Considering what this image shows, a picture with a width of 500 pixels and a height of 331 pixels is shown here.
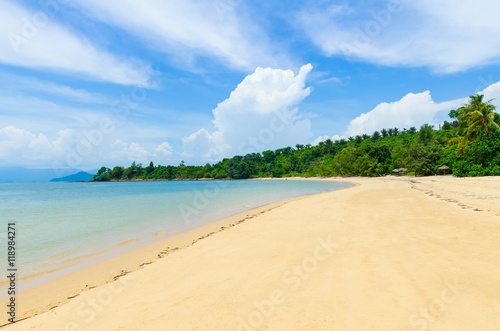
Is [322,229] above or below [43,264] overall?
above

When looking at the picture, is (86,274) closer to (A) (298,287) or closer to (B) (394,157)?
(A) (298,287)

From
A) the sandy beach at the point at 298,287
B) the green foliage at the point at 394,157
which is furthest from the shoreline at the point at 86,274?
the green foliage at the point at 394,157

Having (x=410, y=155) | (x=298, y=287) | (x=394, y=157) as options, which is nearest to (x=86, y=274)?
(x=298, y=287)

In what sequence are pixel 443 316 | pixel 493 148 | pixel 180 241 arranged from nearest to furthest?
pixel 443 316 < pixel 180 241 < pixel 493 148

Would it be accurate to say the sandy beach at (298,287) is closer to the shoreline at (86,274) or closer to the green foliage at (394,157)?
the shoreline at (86,274)

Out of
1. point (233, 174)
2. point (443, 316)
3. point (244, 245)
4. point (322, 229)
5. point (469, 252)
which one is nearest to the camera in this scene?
point (443, 316)

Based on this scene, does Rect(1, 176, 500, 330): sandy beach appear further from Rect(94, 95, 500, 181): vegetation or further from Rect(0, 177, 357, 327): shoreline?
Rect(94, 95, 500, 181): vegetation

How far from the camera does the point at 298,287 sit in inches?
187

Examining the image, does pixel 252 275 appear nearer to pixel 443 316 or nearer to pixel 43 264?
pixel 443 316

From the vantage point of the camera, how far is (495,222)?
881cm

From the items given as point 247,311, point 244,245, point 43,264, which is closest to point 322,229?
point 244,245

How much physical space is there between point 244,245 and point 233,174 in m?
160

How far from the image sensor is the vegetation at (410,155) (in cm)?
3697

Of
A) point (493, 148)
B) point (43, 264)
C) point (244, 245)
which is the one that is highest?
point (493, 148)
